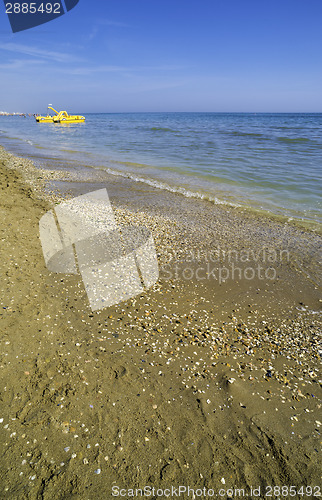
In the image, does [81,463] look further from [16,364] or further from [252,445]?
[252,445]

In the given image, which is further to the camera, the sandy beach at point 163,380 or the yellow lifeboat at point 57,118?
the yellow lifeboat at point 57,118

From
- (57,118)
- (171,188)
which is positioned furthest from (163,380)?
(57,118)

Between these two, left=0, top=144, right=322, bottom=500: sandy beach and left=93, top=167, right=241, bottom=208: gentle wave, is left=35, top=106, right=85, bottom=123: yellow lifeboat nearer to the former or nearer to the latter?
left=93, top=167, right=241, bottom=208: gentle wave

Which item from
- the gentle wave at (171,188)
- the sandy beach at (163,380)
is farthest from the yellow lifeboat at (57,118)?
the sandy beach at (163,380)

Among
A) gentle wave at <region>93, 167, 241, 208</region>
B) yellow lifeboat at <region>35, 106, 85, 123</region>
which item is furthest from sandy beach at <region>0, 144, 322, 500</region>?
yellow lifeboat at <region>35, 106, 85, 123</region>

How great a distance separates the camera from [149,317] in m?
4.80

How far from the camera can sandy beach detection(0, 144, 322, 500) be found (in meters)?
2.72

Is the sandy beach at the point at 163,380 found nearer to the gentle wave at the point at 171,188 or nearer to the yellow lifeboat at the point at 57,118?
the gentle wave at the point at 171,188

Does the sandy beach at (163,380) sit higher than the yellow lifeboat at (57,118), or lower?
lower

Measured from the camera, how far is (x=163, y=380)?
3695mm

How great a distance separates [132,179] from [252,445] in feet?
43.8

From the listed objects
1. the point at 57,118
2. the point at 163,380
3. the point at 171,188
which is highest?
the point at 57,118

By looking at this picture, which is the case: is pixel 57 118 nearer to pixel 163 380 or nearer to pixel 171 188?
pixel 171 188

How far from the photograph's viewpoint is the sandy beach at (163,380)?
2.72 metres
